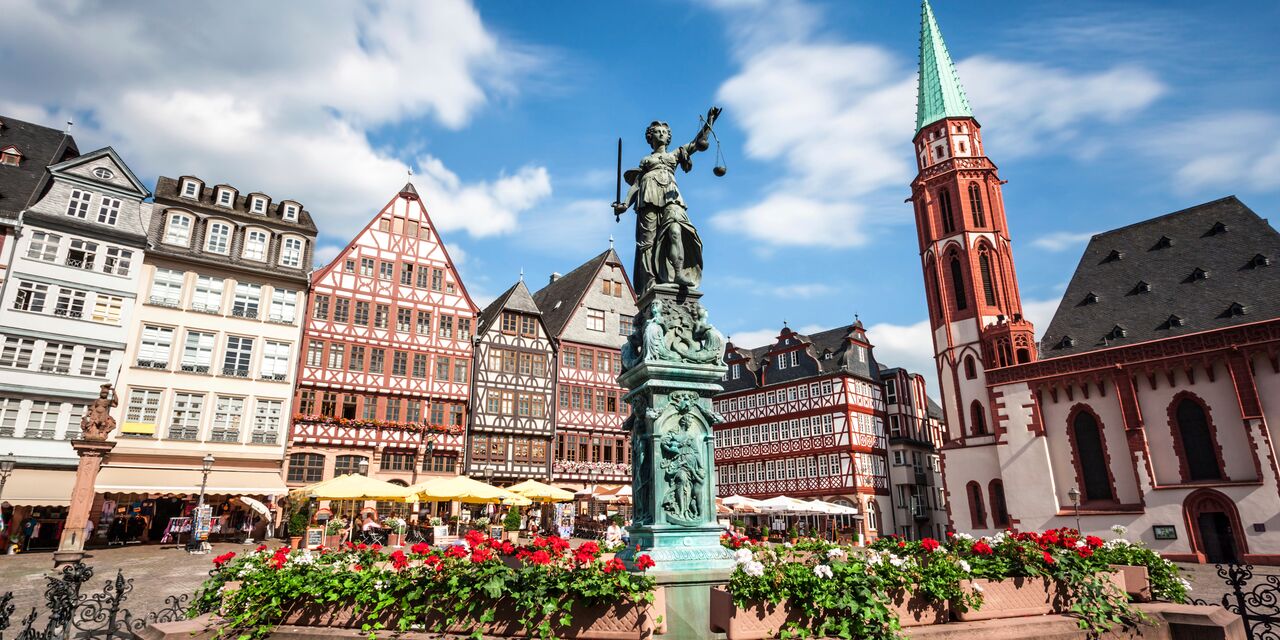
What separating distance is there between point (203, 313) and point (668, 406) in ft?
96.1

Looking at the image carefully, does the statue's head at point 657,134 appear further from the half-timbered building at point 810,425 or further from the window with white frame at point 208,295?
the half-timbered building at point 810,425

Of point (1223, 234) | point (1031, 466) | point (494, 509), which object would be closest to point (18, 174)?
point (494, 509)

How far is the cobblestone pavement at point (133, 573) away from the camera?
1288 cm

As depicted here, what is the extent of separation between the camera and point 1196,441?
2850cm

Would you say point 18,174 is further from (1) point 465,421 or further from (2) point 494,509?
(2) point 494,509

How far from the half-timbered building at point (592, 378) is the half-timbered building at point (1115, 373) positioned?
1821 centimetres

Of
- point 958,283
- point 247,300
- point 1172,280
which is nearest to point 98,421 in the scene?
point 247,300

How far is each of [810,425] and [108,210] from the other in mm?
38750

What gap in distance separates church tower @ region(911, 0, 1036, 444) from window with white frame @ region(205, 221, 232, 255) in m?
37.1

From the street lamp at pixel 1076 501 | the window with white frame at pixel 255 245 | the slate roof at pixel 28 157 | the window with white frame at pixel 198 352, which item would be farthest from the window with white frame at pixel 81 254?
the street lamp at pixel 1076 501

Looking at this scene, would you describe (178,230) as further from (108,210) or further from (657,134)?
(657,134)

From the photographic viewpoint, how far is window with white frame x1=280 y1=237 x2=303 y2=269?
3227cm

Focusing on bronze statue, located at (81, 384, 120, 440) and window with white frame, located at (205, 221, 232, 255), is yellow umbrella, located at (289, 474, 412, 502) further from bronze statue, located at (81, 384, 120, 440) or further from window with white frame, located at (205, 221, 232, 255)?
window with white frame, located at (205, 221, 232, 255)

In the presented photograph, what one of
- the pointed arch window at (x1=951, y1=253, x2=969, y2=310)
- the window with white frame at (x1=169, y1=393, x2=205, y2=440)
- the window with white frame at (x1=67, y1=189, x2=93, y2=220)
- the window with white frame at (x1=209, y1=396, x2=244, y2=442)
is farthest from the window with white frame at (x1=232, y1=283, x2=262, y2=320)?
the pointed arch window at (x1=951, y1=253, x2=969, y2=310)
